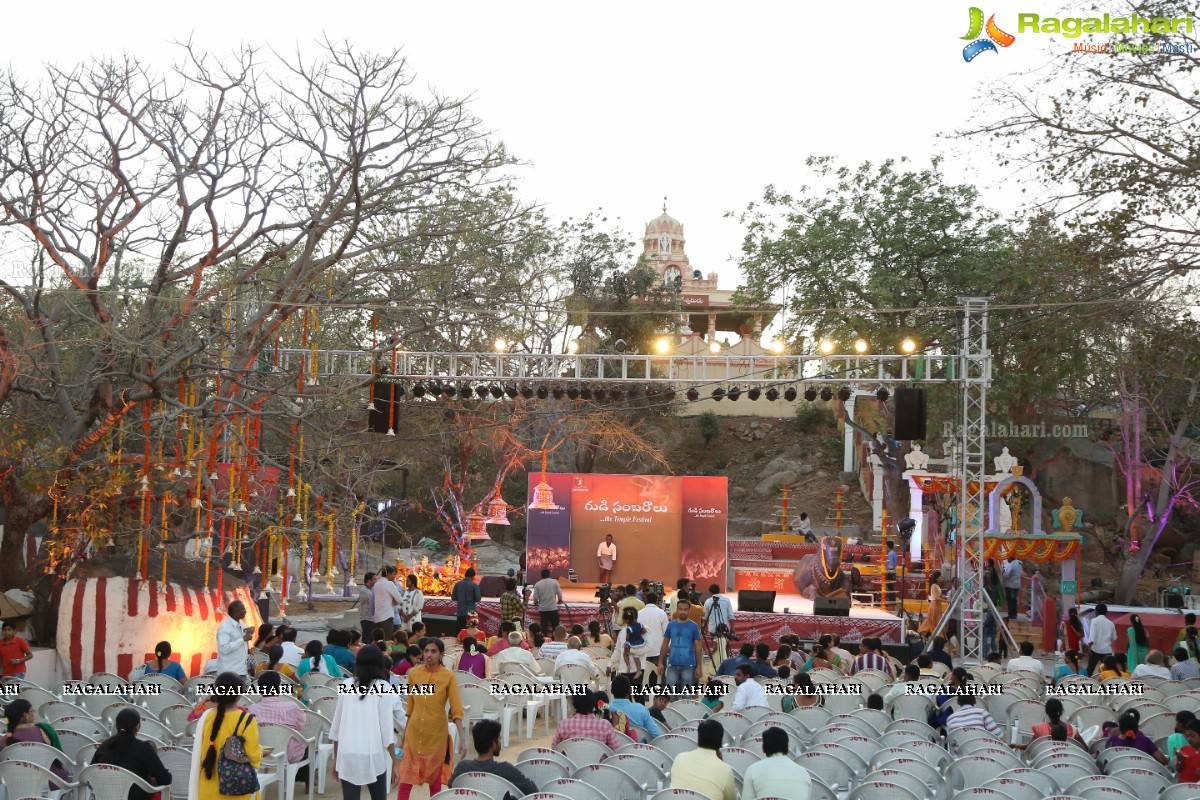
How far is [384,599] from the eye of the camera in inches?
610

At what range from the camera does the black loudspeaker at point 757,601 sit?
66.1ft

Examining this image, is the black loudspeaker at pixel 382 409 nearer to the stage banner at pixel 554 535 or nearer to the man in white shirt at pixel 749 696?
the stage banner at pixel 554 535

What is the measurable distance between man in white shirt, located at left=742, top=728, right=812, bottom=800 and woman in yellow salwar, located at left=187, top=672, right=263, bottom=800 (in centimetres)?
266

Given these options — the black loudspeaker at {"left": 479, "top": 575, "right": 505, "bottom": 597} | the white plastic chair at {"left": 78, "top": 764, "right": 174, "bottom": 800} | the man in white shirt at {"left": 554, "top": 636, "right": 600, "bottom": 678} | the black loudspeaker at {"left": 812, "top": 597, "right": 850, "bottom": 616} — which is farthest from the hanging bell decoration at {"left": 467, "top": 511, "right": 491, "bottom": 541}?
the white plastic chair at {"left": 78, "top": 764, "right": 174, "bottom": 800}

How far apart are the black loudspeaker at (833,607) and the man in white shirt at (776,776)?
44.8ft

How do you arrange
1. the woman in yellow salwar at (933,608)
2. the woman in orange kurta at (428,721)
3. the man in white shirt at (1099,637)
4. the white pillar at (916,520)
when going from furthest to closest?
the white pillar at (916,520)
the woman in yellow salwar at (933,608)
the man in white shirt at (1099,637)
the woman in orange kurta at (428,721)

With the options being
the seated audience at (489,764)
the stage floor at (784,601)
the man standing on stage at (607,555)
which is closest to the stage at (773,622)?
the stage floor at (784,601)

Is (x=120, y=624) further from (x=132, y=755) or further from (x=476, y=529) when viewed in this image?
(x=476, y=529)

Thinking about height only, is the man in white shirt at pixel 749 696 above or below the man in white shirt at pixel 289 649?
below

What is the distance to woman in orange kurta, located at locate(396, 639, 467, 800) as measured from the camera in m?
7.74

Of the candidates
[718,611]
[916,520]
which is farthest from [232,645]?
[916,520]

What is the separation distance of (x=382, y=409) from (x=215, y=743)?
12635 millimetres

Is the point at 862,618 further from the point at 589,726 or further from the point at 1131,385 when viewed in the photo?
the point at 1131,385

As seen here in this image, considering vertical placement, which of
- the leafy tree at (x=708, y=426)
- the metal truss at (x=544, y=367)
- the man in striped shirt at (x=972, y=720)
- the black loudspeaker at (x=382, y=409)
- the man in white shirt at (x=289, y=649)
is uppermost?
the leafy tree at (x=708, y=426)
